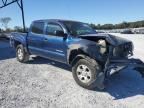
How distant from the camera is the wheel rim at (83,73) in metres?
6.42

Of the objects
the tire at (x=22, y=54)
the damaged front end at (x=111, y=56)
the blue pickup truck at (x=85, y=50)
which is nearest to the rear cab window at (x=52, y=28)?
the blue pickup truck at (x=85, y=50)

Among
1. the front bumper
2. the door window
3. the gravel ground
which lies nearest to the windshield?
the door window

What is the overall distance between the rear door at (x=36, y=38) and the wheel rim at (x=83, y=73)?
93.0 inches

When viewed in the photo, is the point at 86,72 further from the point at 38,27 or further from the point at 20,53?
the point at 20,53

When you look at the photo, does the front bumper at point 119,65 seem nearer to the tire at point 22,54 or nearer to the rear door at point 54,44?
the rear door at point 54,44

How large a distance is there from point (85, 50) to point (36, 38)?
300 cm

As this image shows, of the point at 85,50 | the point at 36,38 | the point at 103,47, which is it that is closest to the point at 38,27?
the point at 36,38

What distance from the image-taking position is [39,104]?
5.35 m

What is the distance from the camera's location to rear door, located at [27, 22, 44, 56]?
28.2 ft

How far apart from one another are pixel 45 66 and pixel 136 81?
3.66 meters

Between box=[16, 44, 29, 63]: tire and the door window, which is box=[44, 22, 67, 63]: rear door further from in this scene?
box=[16, 44, 29, 63]: tire

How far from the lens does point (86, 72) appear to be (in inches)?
256

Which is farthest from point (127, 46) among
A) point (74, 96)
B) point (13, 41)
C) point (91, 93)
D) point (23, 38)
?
point (13, 41)

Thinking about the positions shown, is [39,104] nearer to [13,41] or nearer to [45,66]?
[45,66]
